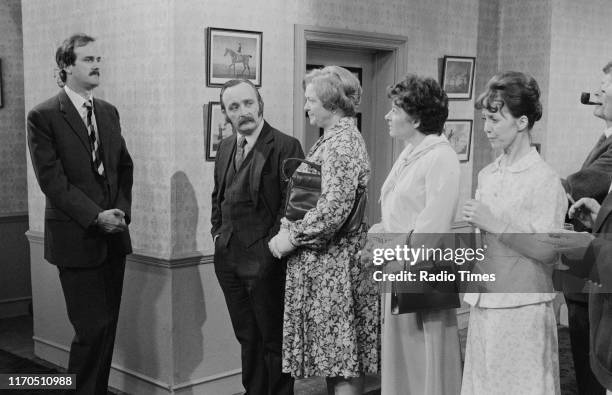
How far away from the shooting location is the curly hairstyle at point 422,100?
9.58 feet

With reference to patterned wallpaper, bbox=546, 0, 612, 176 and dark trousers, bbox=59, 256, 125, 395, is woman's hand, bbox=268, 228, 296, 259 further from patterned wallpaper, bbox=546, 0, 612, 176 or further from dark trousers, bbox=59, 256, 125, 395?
patterned wallpaper, bbox=546, 0, 612, 176

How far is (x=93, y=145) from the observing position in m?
3.60

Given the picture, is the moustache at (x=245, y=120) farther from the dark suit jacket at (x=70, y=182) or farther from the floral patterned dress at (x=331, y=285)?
the dark suit jacket at (x=70, y=182)

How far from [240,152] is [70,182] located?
2.78 ft

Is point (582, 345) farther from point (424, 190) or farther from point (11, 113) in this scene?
point (11, 113)

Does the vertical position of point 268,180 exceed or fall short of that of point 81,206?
it exceeds it

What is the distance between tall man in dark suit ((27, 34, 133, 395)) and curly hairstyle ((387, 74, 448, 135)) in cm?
152

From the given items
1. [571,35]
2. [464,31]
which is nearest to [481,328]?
[464,31]

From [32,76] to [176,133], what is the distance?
1.52 meters

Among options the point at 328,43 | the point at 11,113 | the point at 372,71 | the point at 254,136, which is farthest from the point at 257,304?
the point at 11,113

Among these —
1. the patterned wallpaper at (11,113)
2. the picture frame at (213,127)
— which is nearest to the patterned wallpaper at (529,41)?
the picture frame at (213,127)

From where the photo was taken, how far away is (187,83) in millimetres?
3920

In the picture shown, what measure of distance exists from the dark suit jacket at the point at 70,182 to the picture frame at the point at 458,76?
2741mm

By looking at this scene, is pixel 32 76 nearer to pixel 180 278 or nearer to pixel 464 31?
A: pixel 180 278
